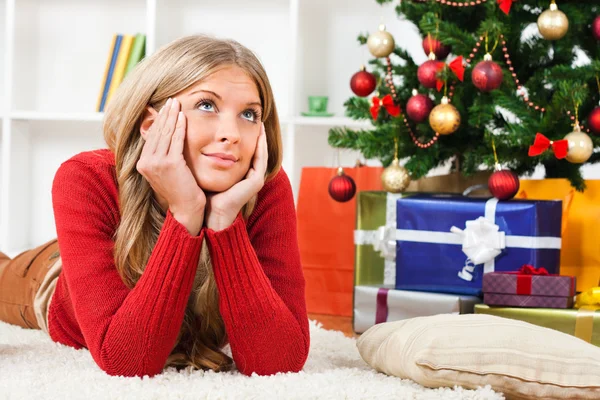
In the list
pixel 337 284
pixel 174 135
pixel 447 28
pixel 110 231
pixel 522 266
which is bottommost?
pixel 337 284

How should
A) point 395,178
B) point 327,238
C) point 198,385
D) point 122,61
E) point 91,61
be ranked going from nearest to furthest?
point 198,385, point 395,178, point 327,238, point 122,61, point 91,61

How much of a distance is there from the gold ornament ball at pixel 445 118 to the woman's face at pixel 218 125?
85cm

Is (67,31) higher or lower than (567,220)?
higher

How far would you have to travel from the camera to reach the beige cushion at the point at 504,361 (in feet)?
3.55

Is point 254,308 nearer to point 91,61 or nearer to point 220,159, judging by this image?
point 220,159

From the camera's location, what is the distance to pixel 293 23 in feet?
8.86

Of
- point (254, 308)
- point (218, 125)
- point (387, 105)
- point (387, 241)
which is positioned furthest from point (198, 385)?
point (387, 105)

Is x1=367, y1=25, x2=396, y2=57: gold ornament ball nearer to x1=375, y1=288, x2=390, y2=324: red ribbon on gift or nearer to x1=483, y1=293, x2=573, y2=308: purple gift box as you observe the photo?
x1=375, y1=288, x2=390, y2=324: red ribbon on gift

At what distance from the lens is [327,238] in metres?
2.30

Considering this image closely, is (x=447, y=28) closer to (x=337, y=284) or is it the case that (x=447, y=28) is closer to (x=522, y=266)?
(x=522, y=266)

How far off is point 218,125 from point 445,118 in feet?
3.01

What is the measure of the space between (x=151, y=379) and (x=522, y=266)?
0.95 metres

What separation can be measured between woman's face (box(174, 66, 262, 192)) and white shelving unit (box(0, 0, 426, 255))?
1.63 m

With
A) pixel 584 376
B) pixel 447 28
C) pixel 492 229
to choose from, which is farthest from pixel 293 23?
pixel 584 376
